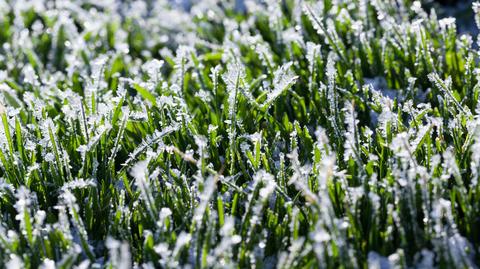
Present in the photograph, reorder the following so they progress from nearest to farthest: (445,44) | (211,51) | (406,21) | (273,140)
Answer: (273,140)
(445,44)
(406,21)
(211,51)

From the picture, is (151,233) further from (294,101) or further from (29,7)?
(29,7)

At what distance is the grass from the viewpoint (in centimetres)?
160

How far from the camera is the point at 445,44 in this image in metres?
2.50

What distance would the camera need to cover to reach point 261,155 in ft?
6.37

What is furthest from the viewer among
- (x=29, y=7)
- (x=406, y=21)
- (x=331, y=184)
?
(x=29, y=7)

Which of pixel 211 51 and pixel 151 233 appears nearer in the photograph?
pixel 151 233

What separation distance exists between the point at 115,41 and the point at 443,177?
208 centimetres

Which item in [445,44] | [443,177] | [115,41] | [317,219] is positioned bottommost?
[317,219]

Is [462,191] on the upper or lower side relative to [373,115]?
lower

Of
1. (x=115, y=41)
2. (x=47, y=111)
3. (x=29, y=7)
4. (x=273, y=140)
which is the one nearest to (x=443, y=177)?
(x=273, y=140)

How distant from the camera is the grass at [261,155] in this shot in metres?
1.60

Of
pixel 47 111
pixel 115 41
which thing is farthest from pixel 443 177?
pixel 115 41

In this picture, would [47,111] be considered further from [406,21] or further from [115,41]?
[406,21]

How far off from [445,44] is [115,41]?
5.51 ft
